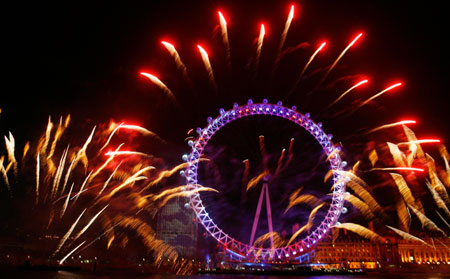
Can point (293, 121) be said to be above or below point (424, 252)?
above

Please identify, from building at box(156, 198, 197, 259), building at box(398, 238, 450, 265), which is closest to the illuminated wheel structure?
building at box(156, 198, 197, 259)

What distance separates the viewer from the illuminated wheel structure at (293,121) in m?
40.8

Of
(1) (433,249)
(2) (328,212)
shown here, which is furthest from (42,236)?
(1) (433,249)

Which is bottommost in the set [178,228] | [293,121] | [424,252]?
[424,252]

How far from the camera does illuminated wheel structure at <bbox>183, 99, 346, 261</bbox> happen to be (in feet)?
134

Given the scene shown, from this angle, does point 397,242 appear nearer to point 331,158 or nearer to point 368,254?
point 368,254

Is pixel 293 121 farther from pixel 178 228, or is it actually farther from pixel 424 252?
pixel 424 252

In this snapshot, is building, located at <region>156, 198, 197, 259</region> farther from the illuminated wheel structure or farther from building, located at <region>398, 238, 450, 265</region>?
building, located at <region>398, 238, 450, 265</region>

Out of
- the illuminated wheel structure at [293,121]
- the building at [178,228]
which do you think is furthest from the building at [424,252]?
the illuminated wheel structure at [293,121]

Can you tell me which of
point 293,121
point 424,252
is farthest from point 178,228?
point 424,252

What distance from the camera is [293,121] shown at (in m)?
43.5

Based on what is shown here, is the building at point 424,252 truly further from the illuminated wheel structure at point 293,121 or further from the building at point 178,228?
the illuminated wheel structure at point 293,121

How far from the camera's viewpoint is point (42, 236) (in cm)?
5125

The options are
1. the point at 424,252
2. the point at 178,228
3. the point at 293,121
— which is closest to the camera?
the point at 293,121
